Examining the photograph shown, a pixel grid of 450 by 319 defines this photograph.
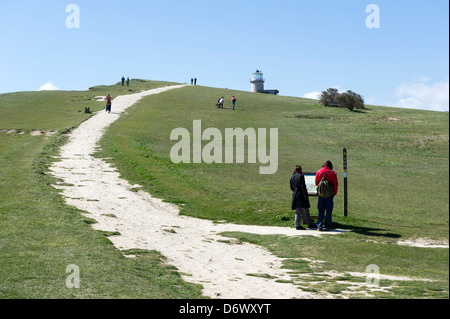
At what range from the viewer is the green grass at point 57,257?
1162 cm

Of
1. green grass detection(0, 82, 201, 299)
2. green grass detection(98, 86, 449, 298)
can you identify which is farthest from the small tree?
green grass detection(0, 82, 201, 299)

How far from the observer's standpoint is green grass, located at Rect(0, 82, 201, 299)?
11.6 m

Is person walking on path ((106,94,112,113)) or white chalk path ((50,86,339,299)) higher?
person walking on path ((106,94,112,113))

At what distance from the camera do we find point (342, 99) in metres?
79.6

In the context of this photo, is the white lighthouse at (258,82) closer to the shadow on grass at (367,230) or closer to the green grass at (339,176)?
the green grass at (339,176)

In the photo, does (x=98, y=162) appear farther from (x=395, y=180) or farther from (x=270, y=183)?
(x=395, y=180)

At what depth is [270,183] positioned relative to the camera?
109 feet

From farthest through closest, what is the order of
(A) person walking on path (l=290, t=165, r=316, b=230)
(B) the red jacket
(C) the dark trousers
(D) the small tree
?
1. (D) the small tree
2. (A) person walking on path (l=290, t=165, r=316, b=230)
3. (C) the dark trousers
4. (B) the red jacket

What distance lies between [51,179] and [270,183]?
13.7 m

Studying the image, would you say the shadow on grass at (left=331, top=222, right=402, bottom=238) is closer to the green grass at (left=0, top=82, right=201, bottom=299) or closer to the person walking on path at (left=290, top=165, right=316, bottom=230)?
the person walking on path at (left=290, top=165, right=316, bottom=230)

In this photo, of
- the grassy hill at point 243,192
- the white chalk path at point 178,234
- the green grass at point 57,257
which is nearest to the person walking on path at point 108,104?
the grassy hill at point 243,192

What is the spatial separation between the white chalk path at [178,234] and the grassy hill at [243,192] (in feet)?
2.79
